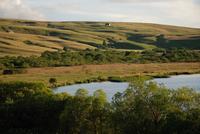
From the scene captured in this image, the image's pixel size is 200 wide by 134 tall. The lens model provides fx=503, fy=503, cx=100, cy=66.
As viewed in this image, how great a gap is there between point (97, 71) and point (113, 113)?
8342 centimetres

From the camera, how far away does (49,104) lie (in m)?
63.8

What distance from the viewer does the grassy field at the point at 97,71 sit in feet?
393

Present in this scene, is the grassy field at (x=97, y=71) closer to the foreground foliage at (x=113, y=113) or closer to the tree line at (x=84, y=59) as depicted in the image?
the tree line at (x=84, y=59)

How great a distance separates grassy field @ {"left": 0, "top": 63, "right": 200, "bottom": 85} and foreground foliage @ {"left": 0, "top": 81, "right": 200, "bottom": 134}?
48134 millimetres

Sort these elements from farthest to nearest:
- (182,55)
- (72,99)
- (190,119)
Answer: (182,55) → (72,99) → (190,119)

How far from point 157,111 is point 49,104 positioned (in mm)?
17668

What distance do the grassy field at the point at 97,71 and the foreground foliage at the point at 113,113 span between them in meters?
48.1

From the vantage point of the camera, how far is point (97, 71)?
5340 inches

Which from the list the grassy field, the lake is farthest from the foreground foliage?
the grassy field

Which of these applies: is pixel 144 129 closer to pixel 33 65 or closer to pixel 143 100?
pixel 143 100

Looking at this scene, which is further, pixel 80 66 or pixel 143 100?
pixel 80 66

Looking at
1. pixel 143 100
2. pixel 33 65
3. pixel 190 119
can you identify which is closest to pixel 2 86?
pixel 143 100

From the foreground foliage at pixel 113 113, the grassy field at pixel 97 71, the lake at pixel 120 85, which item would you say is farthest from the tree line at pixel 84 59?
the foreground foliage at pixel 113 113

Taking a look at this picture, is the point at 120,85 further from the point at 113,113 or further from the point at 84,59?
the point at 84,59
